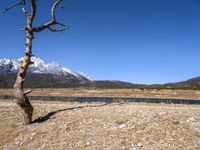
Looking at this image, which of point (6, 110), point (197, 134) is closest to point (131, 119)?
point (197, 134)

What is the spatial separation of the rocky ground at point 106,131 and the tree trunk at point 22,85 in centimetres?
88

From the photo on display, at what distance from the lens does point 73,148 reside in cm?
1434

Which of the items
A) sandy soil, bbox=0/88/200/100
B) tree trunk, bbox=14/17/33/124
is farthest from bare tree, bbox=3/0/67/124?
sandy soil, bbox=0/88/200/100

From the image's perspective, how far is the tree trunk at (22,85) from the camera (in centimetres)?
1822

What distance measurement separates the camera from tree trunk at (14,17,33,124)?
1822cm

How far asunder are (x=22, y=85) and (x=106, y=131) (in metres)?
6.59

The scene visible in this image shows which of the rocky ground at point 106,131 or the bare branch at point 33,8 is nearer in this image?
the rocky ground at point 106,131

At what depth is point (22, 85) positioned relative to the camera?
18531 mm

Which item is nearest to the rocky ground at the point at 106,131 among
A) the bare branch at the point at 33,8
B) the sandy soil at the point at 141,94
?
the bare branch at the point at 33,8

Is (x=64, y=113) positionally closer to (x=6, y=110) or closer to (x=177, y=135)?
(x=6, y=110)

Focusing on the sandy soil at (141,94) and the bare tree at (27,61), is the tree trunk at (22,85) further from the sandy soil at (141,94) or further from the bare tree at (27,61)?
the sandy soil at (141,94)

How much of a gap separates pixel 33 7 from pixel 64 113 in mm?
7504

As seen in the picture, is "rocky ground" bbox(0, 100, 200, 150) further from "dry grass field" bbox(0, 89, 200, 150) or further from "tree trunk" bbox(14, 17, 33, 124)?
"tree trunk" bbox(14, 17, 33, 124)

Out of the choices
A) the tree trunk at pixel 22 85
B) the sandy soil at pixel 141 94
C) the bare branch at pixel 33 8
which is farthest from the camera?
the sandy soil at pixel 141 94
